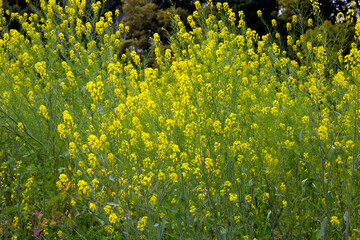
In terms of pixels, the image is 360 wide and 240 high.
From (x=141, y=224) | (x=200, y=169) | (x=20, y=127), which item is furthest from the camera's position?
(x=20, y=127)

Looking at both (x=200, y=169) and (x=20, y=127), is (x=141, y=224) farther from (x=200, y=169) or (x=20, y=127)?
(x=20, y=127)

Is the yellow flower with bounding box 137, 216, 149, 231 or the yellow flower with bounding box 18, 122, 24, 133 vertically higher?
the yellow flower with bounding box 18, 122, 24, 133

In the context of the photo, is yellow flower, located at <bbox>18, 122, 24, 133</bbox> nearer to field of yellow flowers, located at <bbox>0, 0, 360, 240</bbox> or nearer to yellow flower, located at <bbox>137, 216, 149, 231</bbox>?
field of yellow flowers, located at <bbox>0, 0, 360, 240</bbox>

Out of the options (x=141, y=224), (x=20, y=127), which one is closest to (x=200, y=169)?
(x=141, y=224)

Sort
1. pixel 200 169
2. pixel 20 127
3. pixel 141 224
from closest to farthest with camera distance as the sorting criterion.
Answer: pixel 141 224 → pixel 200 169 → pixel 20 127

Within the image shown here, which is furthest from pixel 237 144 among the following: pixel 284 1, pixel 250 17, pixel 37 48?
pixel 250 17

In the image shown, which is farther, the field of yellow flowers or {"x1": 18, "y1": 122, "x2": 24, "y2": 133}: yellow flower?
{"x1": 18, "y1": 122, "x2": 24, "y2": 133}: yellow flower

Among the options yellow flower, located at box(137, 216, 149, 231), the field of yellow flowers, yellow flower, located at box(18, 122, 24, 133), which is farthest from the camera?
yellow flower, located at box(18, 122, 24, 133)

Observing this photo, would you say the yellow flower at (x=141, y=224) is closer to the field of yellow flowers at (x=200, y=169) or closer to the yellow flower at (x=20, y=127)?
the field of yellow flowers at (x=200, y=169)

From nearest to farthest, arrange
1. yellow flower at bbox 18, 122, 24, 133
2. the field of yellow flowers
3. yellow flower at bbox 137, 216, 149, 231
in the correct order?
yellow flower at bbox 137, 216, 149, 231, the field of yellow flowers, yellow flower at bbox 18, 122, 24, 133

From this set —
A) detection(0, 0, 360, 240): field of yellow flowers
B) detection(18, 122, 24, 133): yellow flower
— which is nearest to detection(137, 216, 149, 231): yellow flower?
detection(0, 0, 360, 240): field of yellow flowers

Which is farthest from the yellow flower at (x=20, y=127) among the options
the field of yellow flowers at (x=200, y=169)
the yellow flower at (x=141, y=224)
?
the yellow flower at (x=141, y=224)

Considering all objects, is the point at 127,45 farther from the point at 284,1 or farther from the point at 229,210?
the point at 229,210

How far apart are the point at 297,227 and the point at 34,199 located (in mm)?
2204
